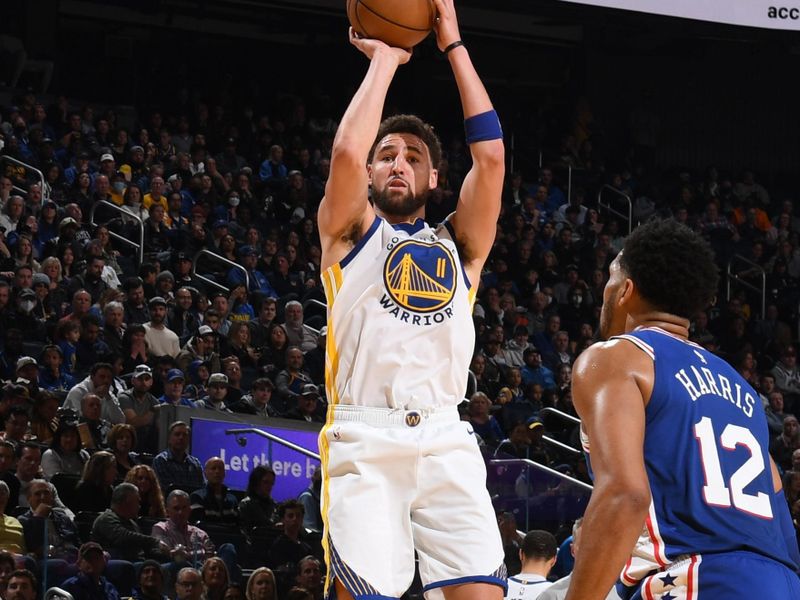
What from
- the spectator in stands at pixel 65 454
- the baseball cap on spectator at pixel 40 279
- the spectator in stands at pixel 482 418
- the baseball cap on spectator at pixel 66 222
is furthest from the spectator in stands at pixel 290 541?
the baseball cap on spectator at pixel 66 222

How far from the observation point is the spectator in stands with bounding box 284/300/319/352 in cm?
1373

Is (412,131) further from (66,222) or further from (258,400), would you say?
(66,222)

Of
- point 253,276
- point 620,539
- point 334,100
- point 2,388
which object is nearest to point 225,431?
point 2,388

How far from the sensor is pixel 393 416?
14.6 ft

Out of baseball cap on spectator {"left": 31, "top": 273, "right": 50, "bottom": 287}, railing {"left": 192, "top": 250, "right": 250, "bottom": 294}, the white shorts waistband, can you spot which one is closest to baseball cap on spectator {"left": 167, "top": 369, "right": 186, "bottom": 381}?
baseball cap on spectator {"left": 31, "top": 273, "right": 50, "bottom": 287}

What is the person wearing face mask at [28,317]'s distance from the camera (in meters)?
12.1

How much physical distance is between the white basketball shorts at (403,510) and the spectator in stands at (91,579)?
4224 millimetres

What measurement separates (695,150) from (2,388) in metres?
16.6

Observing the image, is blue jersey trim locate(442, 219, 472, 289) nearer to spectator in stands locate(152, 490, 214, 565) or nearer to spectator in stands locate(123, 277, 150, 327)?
spectator in stands locate(152, 490, 214, 565)

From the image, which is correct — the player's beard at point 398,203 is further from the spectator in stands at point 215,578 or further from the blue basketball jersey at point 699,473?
the spectator in stands at point 215,578

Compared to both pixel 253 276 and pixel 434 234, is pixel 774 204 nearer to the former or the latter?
pixel 253 276

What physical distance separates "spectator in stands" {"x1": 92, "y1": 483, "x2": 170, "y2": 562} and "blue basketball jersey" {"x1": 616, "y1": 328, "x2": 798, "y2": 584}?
6071mm

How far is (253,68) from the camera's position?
73.4 ft

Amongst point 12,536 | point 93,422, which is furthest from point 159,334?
point 12,536
